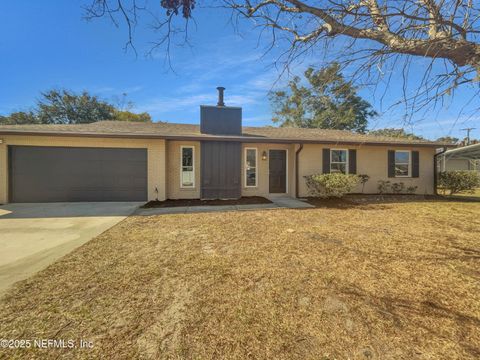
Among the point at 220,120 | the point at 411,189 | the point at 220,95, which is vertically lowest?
the point at 411,189

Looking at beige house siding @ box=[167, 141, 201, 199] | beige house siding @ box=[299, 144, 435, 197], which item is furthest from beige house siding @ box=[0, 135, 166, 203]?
beige house siding @ box=[299, 144, 435, 197]

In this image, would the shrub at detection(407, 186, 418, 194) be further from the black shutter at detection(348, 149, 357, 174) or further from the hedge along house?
the black shutter at detection(348, 149, 357, 174)

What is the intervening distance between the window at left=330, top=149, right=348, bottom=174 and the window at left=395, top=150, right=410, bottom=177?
2642 mm

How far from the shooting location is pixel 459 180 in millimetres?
9844

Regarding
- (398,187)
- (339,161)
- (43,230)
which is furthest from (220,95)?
(398,187)

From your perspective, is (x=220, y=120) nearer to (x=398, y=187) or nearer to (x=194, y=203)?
(x=194, y=203)

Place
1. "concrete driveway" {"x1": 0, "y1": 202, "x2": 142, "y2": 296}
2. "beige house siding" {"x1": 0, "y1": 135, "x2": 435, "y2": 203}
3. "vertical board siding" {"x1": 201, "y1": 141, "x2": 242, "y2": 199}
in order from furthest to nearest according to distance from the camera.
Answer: "vertical board siding" {"x1": 201, "y1": 141, "x2": 242, "y2": 199} → "beige house siding" {"x1": 0, "y1": 135, "x2": 435, "y2": 203} → "concrete driveway" {"x1": 0, "y1": 202, "x2": 142, "y2": 296}

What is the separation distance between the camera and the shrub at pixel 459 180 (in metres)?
9.61

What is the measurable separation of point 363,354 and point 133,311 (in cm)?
203

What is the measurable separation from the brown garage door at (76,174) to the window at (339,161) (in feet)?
26.8

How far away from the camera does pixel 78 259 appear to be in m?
3.25

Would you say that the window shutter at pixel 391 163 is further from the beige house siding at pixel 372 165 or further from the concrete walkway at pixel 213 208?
the concrete walkway at pixel 213 208

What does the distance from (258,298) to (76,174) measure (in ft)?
Result: 28.9

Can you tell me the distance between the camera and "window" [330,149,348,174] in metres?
9.90
